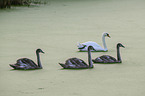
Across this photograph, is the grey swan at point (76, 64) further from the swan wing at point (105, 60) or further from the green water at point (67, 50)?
the swan wing at point (105, 60)

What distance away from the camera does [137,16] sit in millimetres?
12789

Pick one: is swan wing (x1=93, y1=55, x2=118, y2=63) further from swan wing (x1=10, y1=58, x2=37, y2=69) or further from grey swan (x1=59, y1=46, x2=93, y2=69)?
swan wing (x1=10, y1=58, x2=37, y2=69)

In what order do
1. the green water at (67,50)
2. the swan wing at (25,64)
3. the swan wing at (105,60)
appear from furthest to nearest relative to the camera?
1. the swan wing at (105,60)
2. the swan wing at (25,64)
3. the green water at (67,50)

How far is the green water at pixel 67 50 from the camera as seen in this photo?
15.4ft

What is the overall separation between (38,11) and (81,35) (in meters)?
5.57

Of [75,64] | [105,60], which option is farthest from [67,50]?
[75,64]

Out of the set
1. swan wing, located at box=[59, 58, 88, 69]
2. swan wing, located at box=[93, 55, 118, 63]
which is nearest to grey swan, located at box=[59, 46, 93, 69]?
swan wing, located at box=[59, 58, 88, 69]

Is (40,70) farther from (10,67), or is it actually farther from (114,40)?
(114,40)

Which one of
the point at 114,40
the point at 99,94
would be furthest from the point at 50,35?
the point at 99,94

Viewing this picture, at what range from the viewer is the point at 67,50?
7078mm

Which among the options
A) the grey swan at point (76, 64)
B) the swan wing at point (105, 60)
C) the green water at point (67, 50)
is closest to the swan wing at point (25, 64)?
the green water at point (67, 50)

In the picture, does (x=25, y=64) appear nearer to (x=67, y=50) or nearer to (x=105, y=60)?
(x=105, y=60)

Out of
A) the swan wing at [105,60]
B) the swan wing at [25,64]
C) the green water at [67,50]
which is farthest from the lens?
the swan wing at [105,60]

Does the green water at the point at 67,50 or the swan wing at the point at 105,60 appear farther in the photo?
the swan wing at the point at 105,60
